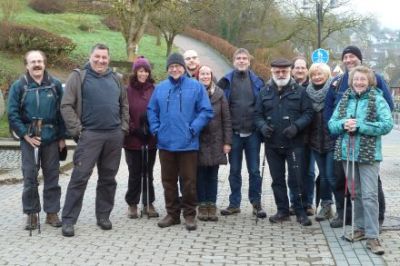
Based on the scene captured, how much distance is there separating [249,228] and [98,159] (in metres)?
1.96

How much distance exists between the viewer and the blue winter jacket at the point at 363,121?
6.34 metres

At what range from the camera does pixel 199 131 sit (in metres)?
7.32

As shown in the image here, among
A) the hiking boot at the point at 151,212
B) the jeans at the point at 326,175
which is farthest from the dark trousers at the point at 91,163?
the jeans at the point at 326,175

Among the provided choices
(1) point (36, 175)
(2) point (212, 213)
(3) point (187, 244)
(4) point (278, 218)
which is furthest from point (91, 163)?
(4) point (278, 218)

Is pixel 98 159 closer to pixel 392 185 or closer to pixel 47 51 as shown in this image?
pixel 392 185

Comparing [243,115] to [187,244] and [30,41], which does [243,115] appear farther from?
[30,41]

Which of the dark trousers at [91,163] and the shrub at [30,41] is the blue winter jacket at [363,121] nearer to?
the dark trousers at [91,163]

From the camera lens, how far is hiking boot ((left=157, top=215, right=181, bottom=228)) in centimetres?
745

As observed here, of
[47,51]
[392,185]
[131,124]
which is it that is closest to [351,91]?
[131,124]

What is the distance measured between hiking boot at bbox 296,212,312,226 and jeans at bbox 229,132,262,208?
0.58 meters

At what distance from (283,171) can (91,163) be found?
232cm

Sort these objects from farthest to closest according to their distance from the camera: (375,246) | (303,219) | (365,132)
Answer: (303,219)
(365,132)
(375,246)

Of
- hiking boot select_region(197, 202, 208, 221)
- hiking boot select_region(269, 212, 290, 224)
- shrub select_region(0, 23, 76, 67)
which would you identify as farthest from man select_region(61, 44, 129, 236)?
shrub select_region(0, 23, 76, 67)

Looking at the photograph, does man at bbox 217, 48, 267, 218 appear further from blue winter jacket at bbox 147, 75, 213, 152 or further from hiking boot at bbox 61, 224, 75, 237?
hiking boot at bbox 61, 224, 75, 237
